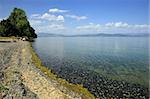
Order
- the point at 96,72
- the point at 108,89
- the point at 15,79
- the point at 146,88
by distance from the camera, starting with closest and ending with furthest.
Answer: the point at 15,79
the point at 108,89
the point at 146,88
the point at 96,72

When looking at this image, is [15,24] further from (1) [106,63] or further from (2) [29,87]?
(2) [29,87]

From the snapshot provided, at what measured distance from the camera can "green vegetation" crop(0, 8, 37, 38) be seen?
4959 inches

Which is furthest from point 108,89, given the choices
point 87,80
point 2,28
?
point 2,28

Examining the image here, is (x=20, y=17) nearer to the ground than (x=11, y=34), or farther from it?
farther from it

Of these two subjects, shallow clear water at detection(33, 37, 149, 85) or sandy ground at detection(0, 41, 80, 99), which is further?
shallow clear water at detection(33, 37, 149, 85)

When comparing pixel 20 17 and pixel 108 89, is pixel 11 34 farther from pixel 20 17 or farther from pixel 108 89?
pixel 108 89

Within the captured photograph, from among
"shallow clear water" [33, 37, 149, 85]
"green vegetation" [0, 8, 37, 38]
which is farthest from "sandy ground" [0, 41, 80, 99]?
"green vegetation" [0, 8, 37, 38]

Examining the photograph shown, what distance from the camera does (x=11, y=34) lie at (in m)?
128

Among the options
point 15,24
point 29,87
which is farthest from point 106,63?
point 15,24

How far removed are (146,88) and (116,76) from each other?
886 centimetres

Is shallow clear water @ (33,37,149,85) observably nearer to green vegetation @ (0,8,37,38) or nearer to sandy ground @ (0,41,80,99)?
sandy ground @ (0,41,80,99)

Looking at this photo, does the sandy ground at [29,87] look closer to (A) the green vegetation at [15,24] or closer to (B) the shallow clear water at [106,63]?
(B) the shallow clear water at [106,63]

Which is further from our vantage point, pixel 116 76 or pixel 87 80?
pixel 116 76

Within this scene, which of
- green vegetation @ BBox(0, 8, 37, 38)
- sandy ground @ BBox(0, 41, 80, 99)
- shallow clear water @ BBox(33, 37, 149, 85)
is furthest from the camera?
green vegetation @ BBox(0, 8, 37, 38)
